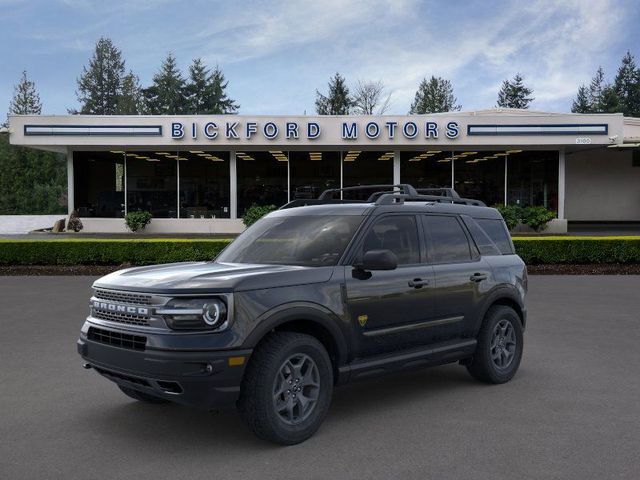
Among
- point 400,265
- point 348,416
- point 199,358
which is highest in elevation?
point 400,265

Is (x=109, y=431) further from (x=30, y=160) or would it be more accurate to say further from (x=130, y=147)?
(x=30, y=160)

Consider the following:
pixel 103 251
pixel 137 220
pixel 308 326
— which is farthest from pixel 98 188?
pixel 308 326

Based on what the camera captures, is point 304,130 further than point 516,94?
No

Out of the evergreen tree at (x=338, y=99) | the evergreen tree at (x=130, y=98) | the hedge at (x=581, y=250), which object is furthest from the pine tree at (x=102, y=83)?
the hedge at (x=581, y=250)

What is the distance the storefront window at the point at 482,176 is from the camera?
102 feet

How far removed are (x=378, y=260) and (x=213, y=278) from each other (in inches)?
49.3

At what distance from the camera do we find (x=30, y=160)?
68875 mm

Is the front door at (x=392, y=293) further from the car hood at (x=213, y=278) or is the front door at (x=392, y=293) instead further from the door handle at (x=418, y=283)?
the car hood at (x=213, y=278)

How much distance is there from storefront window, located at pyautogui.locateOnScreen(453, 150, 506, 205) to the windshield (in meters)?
26.0

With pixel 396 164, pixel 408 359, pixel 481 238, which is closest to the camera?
pixel 408 359

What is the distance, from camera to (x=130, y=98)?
267 ft

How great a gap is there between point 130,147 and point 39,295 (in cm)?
1834

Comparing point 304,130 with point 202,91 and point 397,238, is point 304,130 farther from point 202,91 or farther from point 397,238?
point 202,91

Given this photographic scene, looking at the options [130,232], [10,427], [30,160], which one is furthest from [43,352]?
[30,160]
